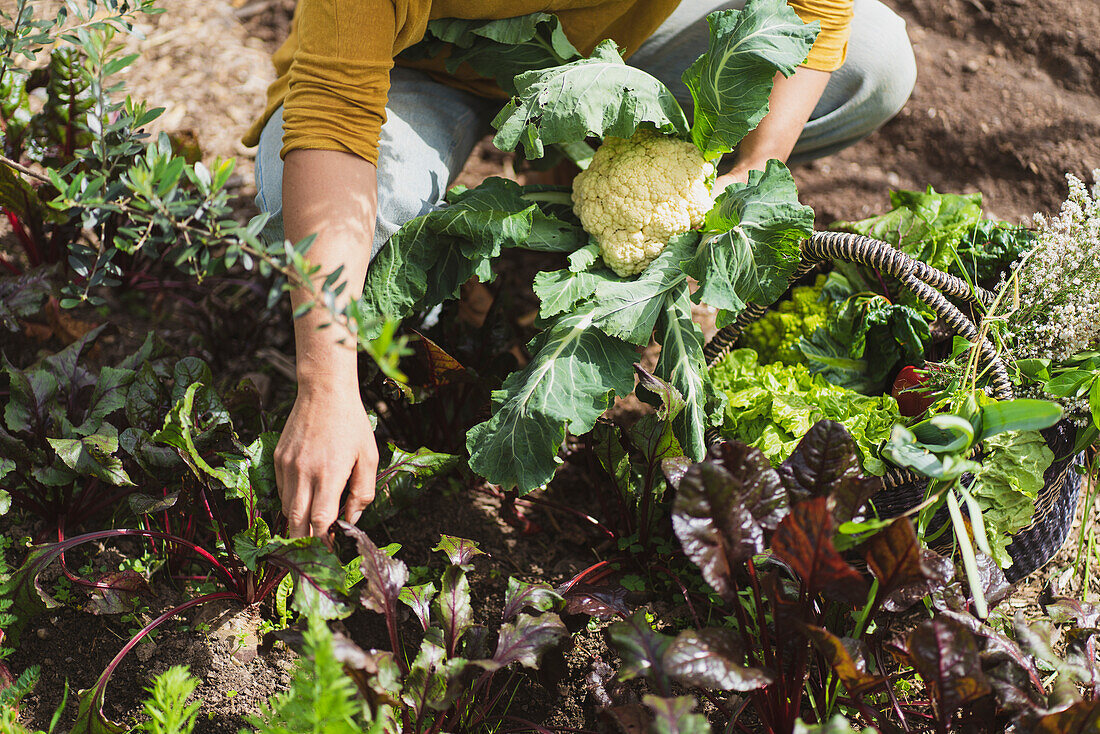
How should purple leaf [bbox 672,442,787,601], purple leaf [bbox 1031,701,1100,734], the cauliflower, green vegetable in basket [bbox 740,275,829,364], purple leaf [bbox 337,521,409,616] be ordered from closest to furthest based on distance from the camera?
purple leaf [bbox 1031,701,1100,734], purple leaf [bbox 672,442,787,601], purple leaf [bbox 337,521,409,616], the cauliflower, green vegetable in basket [bbox 740,275,829,364]

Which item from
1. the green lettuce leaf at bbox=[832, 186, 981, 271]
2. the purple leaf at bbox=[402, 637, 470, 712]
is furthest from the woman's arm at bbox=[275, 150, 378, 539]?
the green lettuce leaf at bbox=[832, 186, 981, 271]

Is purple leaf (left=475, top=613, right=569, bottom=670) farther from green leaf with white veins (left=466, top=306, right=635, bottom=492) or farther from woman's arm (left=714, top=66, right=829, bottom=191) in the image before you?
woman's arm (left=714, top=66, right=829, bottom=191)

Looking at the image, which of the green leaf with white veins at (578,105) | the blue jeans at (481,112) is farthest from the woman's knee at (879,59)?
the green leaf with white veins at (578,105)

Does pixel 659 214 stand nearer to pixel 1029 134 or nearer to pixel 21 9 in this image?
pixel 21 9

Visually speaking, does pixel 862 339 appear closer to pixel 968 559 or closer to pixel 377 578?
pixel 968 559

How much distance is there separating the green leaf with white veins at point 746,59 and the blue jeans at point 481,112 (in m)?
0.45

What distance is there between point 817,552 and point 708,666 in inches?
8.3

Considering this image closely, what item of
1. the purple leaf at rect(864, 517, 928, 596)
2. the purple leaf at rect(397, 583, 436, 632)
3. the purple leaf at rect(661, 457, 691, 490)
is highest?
the purple leaf at rect(864, 517, 928, 596)

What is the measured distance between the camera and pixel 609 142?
164cm

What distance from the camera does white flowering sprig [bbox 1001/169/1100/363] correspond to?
1400 mm

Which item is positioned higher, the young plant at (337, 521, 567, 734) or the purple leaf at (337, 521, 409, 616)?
the purple leaf at (337, 521, 409, 616)

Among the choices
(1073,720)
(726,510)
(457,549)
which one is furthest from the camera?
(457,549)

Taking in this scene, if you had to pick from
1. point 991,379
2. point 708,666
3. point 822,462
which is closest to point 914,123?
point 991,379

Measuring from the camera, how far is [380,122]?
1.41m
